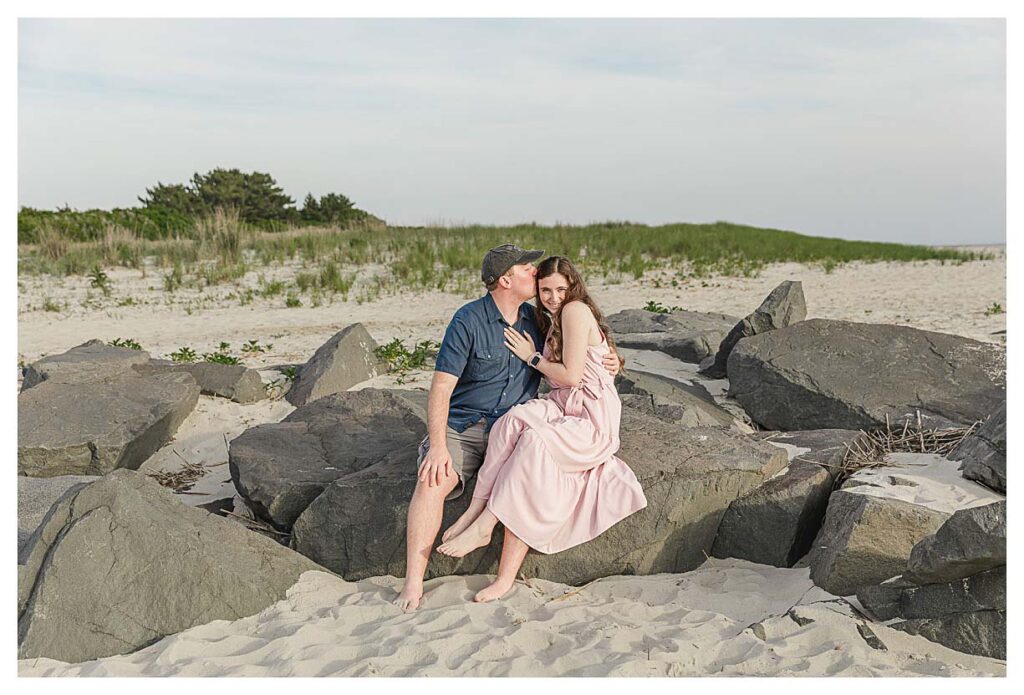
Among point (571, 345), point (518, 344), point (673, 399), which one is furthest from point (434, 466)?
point (673, 399)

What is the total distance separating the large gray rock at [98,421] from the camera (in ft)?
24.2

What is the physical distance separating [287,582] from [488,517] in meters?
1.16

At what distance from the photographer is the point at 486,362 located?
5.18 m

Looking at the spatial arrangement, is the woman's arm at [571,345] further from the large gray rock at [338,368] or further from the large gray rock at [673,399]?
the large gray rock at [338,368]

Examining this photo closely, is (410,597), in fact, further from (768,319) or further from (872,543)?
(768,319)

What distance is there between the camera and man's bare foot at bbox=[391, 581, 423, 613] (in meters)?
4.80

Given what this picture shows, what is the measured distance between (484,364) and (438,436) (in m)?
0.49

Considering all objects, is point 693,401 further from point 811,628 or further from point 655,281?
point 655,281

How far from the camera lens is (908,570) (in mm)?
4344

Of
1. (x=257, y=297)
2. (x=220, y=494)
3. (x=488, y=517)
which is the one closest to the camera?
(x=488, y=517)

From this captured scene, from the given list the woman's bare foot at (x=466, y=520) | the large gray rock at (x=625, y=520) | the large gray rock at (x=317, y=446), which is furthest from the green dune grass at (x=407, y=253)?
the woman's bare foot at (x=466, y=520)

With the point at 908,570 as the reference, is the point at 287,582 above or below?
below

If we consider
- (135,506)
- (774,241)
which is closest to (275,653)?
(135,506)

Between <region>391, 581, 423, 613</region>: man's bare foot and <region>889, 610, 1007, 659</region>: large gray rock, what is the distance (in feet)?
7.92
